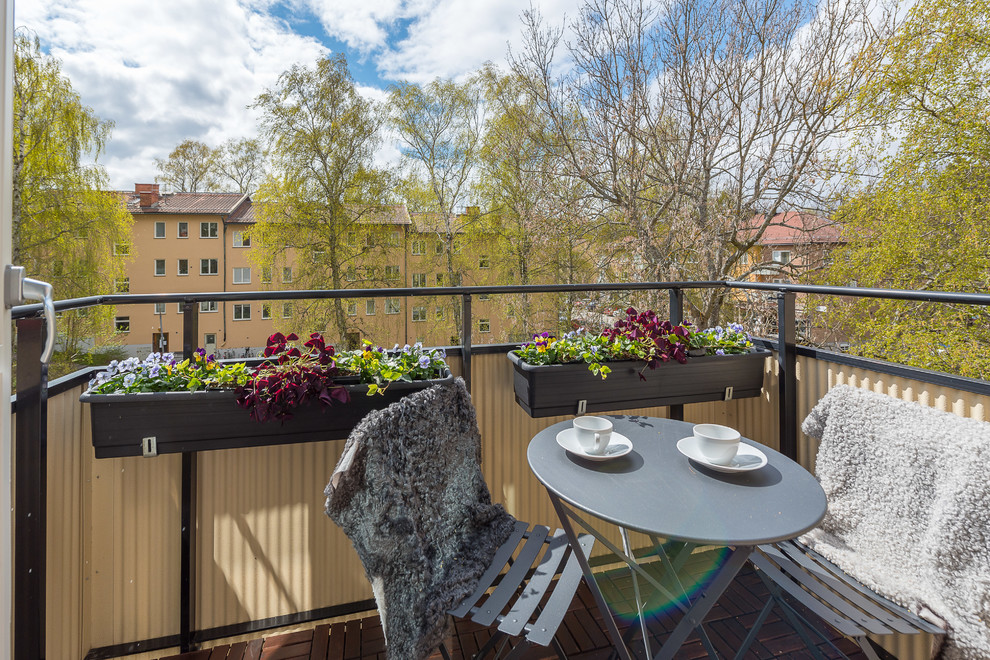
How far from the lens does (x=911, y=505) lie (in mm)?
1449

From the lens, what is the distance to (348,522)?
1234mm

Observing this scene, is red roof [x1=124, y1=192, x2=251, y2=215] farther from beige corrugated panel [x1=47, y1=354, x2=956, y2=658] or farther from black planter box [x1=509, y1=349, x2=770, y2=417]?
black planter box [x1=509, y1=349, x2=770, y2=417]

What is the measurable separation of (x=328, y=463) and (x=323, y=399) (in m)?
0.48

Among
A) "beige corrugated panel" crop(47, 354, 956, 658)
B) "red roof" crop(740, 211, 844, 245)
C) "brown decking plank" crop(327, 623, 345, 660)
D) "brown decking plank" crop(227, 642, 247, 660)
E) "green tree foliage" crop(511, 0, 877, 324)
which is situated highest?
"green tree foliage" crop(511, 0, 877, 324)

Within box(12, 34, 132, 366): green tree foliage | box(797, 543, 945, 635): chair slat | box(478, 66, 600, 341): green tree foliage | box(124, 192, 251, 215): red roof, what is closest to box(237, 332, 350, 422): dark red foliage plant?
box(797, 543, 945, 635): chair slat

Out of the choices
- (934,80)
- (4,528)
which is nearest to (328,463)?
(4,528)

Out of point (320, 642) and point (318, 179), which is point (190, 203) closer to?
point (318, 179)

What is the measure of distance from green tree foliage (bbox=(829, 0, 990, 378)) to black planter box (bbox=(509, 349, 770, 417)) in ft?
28.7

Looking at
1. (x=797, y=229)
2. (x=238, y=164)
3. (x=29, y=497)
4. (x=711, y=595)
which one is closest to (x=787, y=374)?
(x=711, y=595)

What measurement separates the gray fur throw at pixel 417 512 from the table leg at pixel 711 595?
53 cm

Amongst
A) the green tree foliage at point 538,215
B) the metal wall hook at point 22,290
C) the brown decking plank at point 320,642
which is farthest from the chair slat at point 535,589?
the green tree foliage at point 538,215

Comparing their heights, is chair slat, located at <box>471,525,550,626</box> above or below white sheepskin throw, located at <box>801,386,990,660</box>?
below

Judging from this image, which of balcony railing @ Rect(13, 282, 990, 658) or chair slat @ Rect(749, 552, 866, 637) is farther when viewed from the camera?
balcony railing @ Rect(13, 282, 990, 658)

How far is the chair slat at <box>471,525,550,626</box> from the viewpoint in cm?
130
